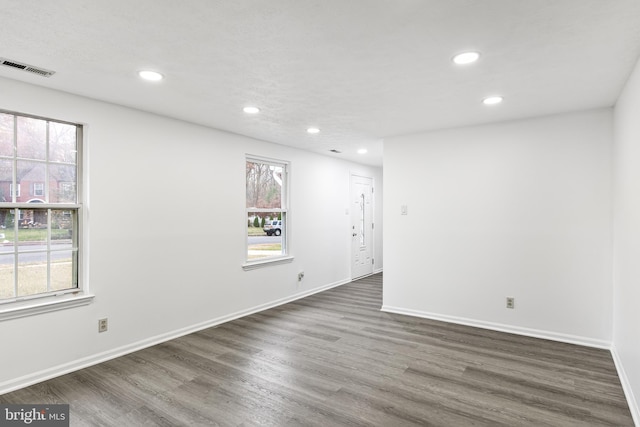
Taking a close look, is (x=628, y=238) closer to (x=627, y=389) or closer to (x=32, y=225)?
(x=627, y=389)

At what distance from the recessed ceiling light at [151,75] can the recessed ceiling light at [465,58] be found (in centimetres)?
211

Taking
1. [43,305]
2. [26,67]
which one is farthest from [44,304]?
[26,67]

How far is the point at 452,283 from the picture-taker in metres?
4.33

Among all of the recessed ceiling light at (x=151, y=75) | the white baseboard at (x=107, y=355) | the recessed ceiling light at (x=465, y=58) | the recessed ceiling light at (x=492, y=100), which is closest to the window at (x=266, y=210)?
the white baseboard at (x=107, y=355)

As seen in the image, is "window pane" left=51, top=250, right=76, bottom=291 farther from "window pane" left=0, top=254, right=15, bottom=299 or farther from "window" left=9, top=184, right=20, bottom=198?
"window" left=9, top=184, right=20, bottom=198

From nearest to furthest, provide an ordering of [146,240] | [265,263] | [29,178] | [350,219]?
[29,178], [146,240], [265,263], [350,219]

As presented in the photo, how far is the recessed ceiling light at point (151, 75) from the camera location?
2.57 m

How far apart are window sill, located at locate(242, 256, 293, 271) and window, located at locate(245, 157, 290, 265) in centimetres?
1

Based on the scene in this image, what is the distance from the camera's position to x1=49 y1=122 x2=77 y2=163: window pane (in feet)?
9.86

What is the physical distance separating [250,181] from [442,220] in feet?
8.48

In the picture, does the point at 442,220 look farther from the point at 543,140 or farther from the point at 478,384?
the point at 478,384

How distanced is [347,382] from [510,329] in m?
2.24

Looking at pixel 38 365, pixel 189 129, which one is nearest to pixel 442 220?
pixel 189 129

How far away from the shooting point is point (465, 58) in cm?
235
